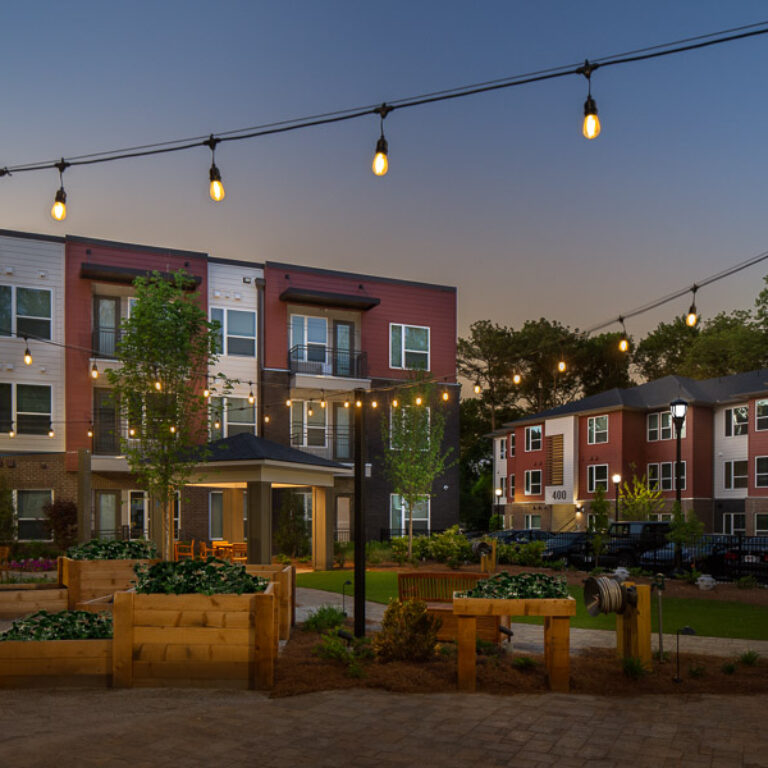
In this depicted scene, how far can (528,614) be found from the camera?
27.7 ft

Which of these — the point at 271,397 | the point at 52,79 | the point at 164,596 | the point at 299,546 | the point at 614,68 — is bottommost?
the point at 299,546

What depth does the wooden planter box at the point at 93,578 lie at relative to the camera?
13500mm

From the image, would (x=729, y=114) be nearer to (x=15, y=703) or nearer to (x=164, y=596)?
(x=164, y=596)

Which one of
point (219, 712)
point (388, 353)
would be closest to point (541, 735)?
point (219, 712)

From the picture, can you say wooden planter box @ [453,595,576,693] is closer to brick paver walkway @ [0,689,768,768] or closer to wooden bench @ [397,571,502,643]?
brick paver walkway @ [0,689,768,768]

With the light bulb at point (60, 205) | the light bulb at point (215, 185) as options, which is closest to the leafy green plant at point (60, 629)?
the light bulb at point (60, 205)

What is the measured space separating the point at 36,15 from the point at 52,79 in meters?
2.10

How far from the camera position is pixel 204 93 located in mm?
15227

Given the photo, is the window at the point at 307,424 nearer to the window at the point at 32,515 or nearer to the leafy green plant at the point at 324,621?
the window at the point at 32,515

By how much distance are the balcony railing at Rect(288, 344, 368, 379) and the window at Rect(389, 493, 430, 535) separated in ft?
17.3

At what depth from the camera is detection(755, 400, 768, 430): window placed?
129 ft

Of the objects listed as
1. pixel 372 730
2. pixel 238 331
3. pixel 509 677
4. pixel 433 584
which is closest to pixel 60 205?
pixel 433 584

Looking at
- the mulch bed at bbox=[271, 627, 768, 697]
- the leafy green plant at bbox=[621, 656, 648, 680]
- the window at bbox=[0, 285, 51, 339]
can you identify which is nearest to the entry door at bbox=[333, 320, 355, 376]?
the window at bbox=[0, 285, 51, 339]

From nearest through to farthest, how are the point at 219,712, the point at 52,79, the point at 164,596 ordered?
the point at 219,712 → the point at 164,596 → the point at 52,79
